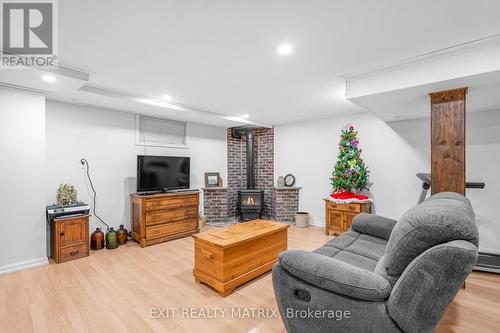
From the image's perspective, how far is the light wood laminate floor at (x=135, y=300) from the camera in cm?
198

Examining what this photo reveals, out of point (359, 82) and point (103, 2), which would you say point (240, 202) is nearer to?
point (359, 82)

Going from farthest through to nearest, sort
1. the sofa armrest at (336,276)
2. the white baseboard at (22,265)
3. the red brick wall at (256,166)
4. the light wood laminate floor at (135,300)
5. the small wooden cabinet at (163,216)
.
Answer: the red brick wall at (256,166)
the small wooden cabinet at (163,216)
the white baseboard at (22,265)
the light wood laminate floor at (135,300)
the sofa armrest at (336,276)

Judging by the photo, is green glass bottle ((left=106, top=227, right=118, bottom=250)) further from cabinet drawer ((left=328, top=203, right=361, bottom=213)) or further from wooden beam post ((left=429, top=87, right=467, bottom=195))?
wooden beam post ((left=429, top=87, right=467, bottom=195))

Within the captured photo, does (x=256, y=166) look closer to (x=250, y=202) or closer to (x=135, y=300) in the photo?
(x=250, y=202)

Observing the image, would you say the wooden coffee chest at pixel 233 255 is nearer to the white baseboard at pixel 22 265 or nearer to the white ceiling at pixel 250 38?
the white ceiling at pixel 250 38

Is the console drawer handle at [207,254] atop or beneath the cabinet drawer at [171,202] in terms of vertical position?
beneath

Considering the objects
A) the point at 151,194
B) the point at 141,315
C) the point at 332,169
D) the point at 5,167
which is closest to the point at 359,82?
the point at 332,169

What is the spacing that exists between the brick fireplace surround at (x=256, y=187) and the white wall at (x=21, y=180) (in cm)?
299

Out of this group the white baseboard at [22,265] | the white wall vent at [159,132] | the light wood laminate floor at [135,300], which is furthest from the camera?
the white wall vent at [159,132]

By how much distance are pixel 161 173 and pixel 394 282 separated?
4.05m

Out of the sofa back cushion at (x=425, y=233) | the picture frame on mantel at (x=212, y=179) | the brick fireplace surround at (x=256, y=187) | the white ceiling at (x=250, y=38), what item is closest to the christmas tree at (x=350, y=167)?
the brick fireplace surround at (x=256, y=187)

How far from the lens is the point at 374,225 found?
106 inches

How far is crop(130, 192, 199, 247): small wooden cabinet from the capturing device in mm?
3990

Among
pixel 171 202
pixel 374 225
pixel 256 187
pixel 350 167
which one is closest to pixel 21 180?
pixel 171 202
